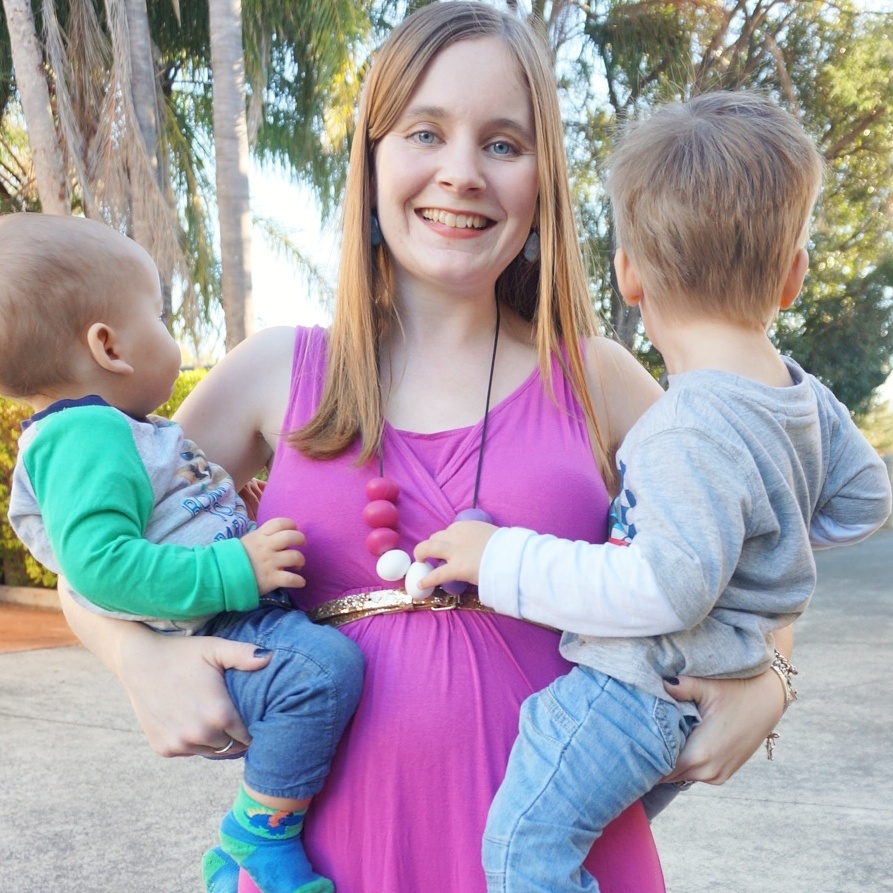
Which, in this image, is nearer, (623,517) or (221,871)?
(623,517)

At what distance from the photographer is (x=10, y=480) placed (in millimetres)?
8766

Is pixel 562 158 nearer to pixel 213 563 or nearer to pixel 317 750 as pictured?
pixel 213 563

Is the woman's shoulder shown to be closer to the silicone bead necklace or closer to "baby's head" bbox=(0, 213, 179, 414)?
the silicone bead necklace

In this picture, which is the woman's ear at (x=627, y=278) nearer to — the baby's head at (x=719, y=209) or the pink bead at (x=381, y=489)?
the baby's head at (x=719, y=209)

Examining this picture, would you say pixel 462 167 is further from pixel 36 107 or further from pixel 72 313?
pixel 36 107

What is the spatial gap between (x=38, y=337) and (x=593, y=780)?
1.07 meters

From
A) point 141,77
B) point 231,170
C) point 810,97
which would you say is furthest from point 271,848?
point 810,97

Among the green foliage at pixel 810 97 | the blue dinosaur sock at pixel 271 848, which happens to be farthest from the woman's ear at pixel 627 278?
the green foliage at pixel 810 97

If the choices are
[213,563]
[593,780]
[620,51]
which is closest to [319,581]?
[213,563]

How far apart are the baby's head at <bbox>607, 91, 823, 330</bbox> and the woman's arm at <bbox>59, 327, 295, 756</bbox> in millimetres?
735

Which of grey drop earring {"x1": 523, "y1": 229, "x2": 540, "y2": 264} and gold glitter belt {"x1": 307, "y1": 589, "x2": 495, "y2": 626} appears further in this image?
grey drop earring {"x1": 523, "y1": 229, "x2": 540, "y2": 264}

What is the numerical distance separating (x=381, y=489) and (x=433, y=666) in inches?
11.5

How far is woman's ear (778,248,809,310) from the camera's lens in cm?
168

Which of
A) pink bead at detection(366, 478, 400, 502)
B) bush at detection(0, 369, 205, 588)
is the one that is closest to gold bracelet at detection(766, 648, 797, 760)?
pink bead at detection(366, 478, 400, 502)
